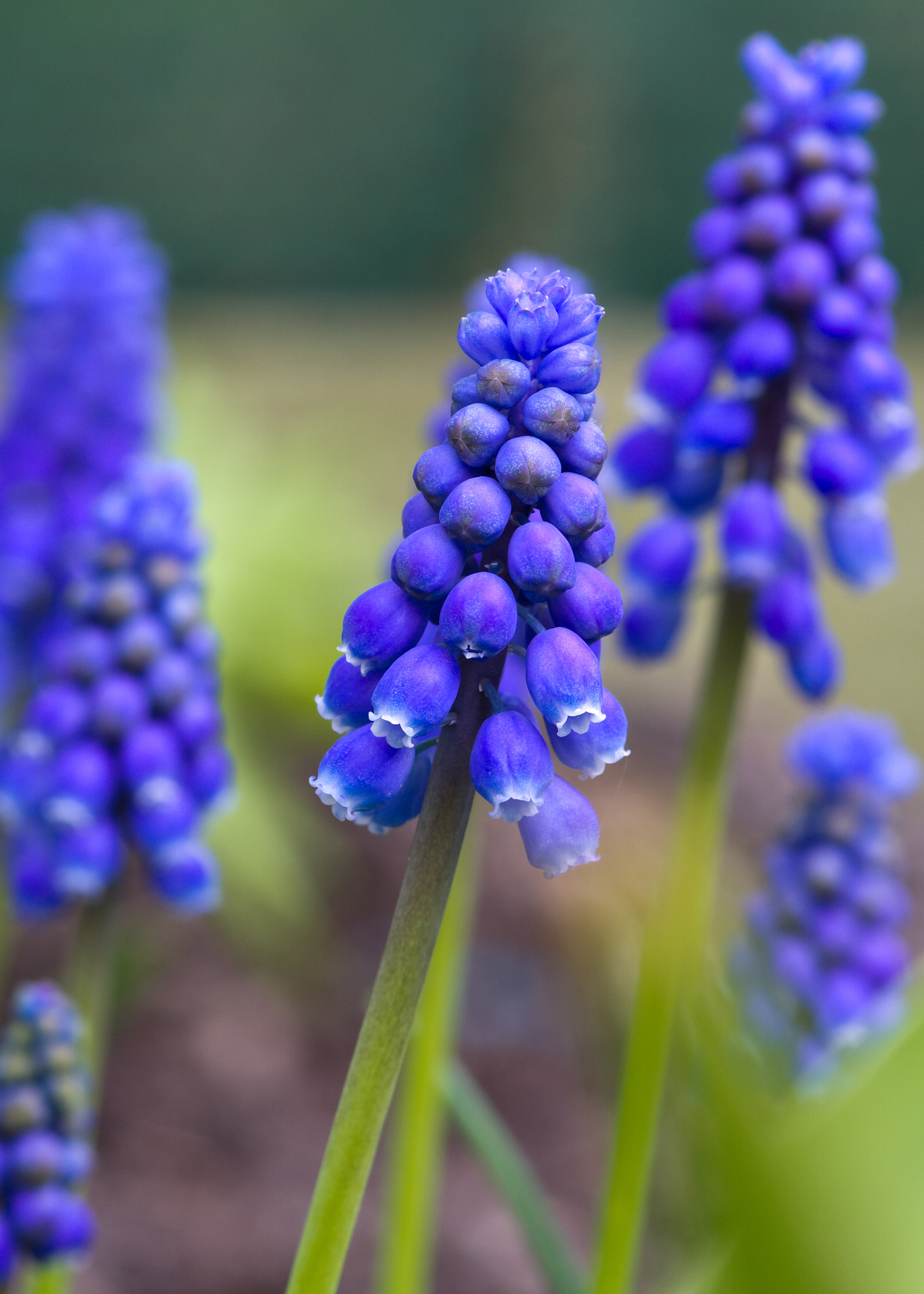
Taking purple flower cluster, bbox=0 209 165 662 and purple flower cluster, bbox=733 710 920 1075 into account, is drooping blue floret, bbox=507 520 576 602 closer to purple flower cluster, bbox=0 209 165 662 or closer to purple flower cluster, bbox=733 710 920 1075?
purple flower cluster, bbox=733 710 920 1075

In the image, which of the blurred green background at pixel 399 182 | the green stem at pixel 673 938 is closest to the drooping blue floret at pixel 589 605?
the green stem at pixel 673 938

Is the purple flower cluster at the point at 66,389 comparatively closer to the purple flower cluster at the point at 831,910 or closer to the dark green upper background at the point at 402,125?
the purple flower cluster at the point at 831,910

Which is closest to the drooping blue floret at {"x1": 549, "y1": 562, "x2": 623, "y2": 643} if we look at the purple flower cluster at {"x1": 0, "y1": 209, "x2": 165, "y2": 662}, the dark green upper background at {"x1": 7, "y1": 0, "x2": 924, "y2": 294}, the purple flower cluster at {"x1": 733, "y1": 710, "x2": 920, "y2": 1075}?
the purple flower cluster at {"x1": 733, "y1": 710, "x2": 920, "y2": 1075}

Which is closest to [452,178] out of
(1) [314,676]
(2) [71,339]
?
(1) [314,676]

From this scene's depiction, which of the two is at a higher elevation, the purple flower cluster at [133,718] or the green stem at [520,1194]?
the purple flower cluster at [133,718]

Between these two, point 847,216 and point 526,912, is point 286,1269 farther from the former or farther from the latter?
point 847,216

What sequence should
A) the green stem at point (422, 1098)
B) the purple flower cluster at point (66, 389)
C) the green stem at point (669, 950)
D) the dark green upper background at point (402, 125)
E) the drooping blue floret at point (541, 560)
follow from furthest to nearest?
the dark green upper background at point (402, 125)
the purple flower cluster at point (66, 389)
the green stem at point (422, 1098)
the green stem at point (669, 950)
the drooping blue floret at point (541, 560)
